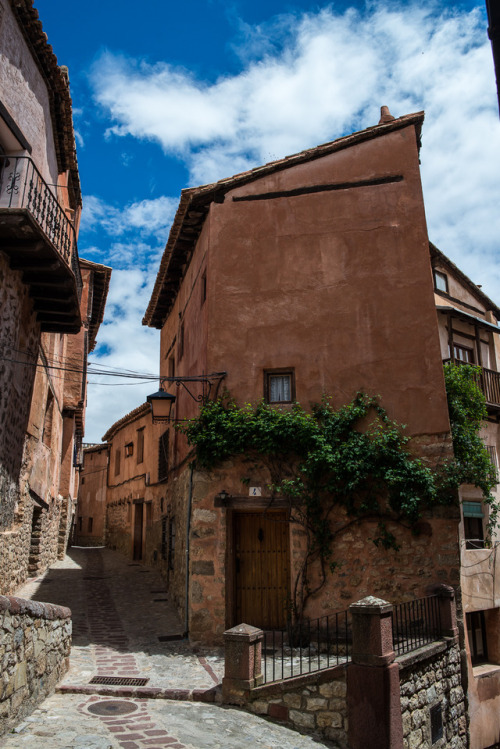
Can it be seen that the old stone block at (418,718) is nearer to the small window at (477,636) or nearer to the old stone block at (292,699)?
the old stone block at (292,699)

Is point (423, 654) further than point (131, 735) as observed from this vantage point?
Yes

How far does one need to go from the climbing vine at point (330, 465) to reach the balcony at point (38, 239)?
344 cm

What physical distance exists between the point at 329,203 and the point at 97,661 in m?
9.11

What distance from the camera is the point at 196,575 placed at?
10.3 meters

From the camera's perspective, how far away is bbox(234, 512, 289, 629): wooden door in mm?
10594

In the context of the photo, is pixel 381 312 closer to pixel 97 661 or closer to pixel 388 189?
pixel 388 189

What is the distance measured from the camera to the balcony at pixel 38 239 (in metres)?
8.77

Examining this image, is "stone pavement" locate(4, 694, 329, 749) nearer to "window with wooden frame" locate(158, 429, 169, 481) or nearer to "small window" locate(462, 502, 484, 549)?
"small window" locate(462, 502, 484, 549)

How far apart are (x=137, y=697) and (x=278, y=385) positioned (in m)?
5.72

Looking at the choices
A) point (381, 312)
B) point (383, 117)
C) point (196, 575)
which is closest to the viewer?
point (196, 575)

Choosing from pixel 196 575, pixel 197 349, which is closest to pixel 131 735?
pixel 196 575

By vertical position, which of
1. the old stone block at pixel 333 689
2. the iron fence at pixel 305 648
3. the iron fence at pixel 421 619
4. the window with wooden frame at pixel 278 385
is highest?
the window with wooden frame at pixel 278 385

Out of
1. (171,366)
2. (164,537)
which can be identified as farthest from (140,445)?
(164,537)

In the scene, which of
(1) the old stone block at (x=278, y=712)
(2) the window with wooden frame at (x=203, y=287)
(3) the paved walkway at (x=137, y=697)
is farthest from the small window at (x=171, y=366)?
(1) the old stone block at (x=278, y=712)
